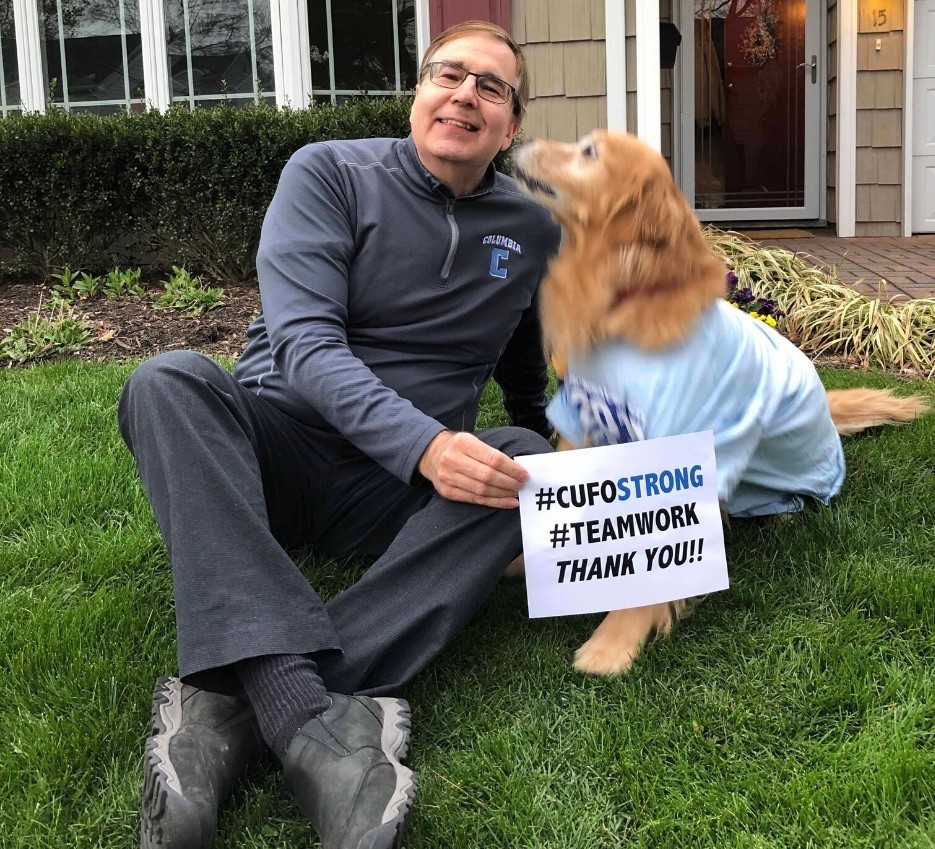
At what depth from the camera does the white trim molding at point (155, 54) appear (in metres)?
6.25

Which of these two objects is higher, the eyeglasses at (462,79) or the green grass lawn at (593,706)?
the eyeglasses at (462,79)

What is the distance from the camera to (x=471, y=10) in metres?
5.83

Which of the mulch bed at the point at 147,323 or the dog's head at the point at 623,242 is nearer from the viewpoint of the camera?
the dog's head at the point at 623,242

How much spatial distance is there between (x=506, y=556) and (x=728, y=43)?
887 centimetres

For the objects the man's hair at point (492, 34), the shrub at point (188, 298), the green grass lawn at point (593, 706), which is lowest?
the green grass lawn at point (593, 706)

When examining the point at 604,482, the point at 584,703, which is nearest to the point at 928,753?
the point at 584,703

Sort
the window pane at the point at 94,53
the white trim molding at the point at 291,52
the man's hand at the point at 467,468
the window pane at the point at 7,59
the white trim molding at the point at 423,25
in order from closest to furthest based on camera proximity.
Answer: the man's hand at the point at 467,468 → the white trim molding at the point at 423,25 → the white trim molding at the point at 291,52 → the window pane at the point at 94,53 → the window pane at the point at 7,59

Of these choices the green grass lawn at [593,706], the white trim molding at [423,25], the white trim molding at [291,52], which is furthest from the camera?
the white trim molding at [291,52]

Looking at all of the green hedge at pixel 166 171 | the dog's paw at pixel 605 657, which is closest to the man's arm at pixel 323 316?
the dog's paw at pixel 605 657

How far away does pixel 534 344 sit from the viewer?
2650 mm

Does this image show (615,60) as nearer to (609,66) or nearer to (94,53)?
(609,66)

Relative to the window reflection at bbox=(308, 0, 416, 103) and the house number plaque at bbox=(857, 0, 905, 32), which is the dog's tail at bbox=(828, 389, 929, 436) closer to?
the window reflection at bbox=(308, 0, 416, 103)

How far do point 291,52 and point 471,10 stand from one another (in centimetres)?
125

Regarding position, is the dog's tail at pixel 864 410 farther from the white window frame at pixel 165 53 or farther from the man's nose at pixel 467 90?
the white window frame at pixel 165 53
